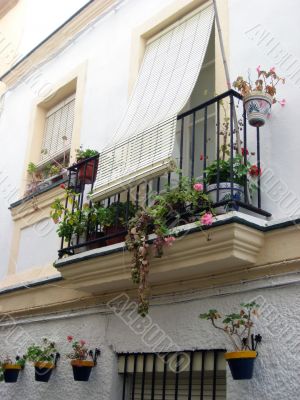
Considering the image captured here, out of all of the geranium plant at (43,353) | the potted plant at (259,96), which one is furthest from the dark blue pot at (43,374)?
the potted plant at (259,96)

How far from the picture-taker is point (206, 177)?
5039mm

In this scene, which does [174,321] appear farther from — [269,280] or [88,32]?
[88,32]

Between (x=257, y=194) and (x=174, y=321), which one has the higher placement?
(x=257, y=194)

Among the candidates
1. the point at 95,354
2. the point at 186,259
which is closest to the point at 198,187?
the point at 186,259

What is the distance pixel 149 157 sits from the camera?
5.34 meters

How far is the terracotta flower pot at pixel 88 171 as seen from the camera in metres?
6.33

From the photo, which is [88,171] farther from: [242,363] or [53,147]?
[242,363]

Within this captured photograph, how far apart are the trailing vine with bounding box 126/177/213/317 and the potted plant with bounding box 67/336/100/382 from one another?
48.7 inches

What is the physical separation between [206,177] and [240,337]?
1429 millimetres

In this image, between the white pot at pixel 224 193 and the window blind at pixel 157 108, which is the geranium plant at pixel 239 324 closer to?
the white pot at pixel 224 193

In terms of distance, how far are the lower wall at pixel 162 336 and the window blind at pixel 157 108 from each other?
4.04 ft

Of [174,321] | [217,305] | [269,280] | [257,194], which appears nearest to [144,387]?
[174,321]

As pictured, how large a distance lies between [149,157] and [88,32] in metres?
3.74

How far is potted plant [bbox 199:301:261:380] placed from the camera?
4172 millimetres
